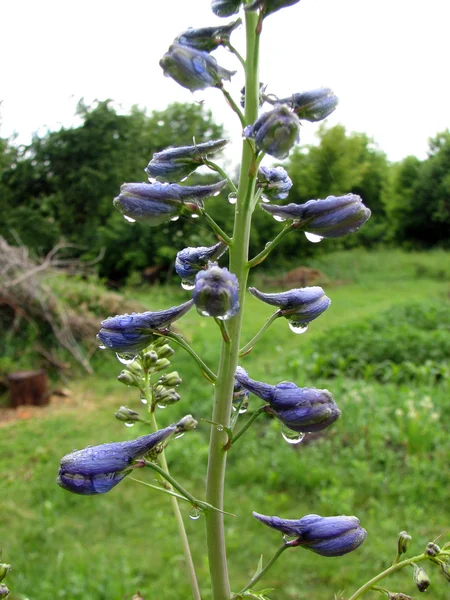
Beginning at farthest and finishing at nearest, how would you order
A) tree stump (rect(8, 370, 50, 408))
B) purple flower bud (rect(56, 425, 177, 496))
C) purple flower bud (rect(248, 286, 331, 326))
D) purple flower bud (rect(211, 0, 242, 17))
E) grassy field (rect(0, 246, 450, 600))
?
tree stump (rect(8, 370, 50, 408)) < grassy field (rect(0, 246, 450, 600)) < purple flower bud (rect(248, 286, 331, 326)) < purple flower bud (rect(211, 0, 242, 17)) < purple flower bud (rect(56, 425, 177, 496))

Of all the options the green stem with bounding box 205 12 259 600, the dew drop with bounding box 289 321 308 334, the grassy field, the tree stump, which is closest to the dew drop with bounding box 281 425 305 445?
the green stem with bounding box 205 12 259 600

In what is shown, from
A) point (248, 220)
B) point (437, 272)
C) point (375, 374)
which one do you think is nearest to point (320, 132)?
point (437, 272)

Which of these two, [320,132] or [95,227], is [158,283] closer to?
[95,227]

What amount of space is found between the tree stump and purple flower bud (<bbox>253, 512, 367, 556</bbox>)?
23.5ft

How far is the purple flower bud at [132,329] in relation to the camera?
1.22 metres

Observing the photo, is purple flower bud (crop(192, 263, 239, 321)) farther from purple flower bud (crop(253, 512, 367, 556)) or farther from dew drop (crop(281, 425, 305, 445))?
purple flower bud (crop(253, 512, 367, 556))

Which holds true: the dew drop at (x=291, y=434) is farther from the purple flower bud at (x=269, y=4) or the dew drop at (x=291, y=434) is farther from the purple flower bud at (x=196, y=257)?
the purple flower bud at (x=269, y=4)

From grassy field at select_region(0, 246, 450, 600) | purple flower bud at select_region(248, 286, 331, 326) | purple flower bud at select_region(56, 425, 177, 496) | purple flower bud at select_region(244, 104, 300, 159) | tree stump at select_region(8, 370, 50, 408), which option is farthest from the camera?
tree stump at select_region(8, 370, 50, 408)

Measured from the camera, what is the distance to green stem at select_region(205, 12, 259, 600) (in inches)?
44.2

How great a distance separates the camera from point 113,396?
7953 mm

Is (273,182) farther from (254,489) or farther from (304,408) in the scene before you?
(254,489)

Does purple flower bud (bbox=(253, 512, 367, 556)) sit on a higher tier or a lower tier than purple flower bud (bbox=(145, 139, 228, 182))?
lower

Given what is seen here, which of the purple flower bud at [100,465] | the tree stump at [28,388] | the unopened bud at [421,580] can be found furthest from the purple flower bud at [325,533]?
the tree stump at [28,388]

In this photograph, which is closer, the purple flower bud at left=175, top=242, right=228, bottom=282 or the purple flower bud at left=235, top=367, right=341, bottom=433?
the purple flower bud at left=235, top=367, right=341, bottom=433
